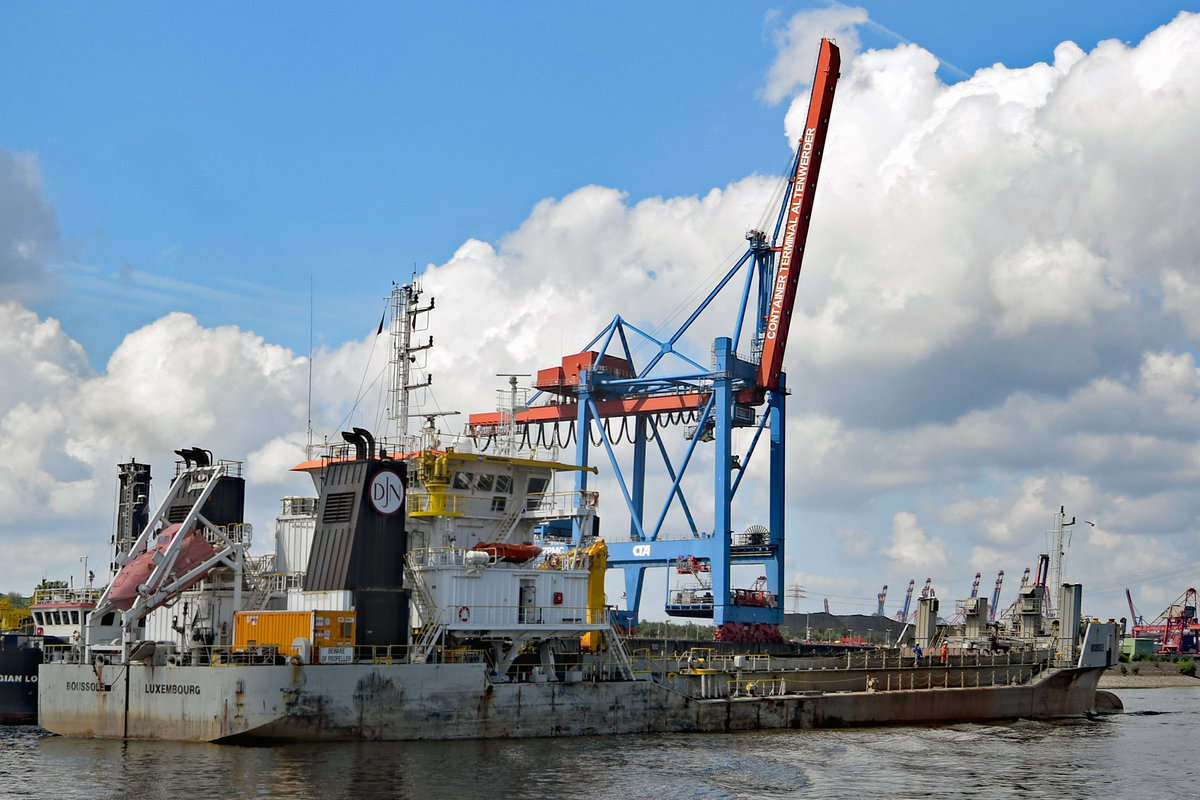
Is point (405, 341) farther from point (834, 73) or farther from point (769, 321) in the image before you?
point (834, 73)

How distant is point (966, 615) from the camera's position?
2308 inches

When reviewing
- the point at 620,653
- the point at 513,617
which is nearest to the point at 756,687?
the point at 620,653

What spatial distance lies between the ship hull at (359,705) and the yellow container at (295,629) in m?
0.96

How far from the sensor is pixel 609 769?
33.5 meters

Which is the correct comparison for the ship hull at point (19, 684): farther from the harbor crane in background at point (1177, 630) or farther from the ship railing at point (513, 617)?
the harbor crane in background at point (1177, 630)

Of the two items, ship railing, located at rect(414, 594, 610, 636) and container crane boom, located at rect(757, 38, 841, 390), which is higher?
container crane boom, located at rect(757, 38, 841, 390)

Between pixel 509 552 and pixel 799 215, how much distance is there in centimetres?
5088

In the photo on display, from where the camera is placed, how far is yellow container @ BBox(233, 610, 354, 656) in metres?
36.0

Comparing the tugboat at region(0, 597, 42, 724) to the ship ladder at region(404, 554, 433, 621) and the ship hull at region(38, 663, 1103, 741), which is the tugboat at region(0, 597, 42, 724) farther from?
the ship ladder at region(404, 554, 433, 621)

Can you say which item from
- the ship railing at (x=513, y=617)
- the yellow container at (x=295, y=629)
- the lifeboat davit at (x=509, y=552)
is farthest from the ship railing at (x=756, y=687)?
the yellow container at (x=295, y=629)

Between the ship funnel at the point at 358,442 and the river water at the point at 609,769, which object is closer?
the river water at the point at 609,769

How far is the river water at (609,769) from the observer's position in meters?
30.2

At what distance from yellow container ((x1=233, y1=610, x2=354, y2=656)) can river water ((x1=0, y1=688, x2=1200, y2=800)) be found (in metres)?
2.86

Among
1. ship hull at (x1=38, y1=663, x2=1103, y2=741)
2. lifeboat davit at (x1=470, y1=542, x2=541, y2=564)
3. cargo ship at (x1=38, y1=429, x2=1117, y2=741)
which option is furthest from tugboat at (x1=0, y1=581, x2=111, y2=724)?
lifeboat davit at (x1=470, y1=542, x2=541, y2=564)
